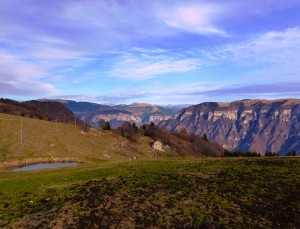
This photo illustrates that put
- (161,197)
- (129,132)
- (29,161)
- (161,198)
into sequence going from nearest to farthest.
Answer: (161,198) < (161,197) < (29,161) < (129,132)

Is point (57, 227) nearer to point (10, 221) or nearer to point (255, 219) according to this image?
point (10, 221)

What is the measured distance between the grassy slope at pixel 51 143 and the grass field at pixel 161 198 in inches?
1742

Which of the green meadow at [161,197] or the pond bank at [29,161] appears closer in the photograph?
the green meadow at [161,197]

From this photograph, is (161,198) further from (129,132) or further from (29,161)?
(129,132)

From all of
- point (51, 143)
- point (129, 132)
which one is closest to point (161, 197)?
point (51, 143)

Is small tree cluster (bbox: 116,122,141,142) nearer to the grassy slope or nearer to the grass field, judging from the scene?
the grassy slope

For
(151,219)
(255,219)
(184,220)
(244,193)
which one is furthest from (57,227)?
(244,193)

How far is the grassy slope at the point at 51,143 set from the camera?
271 feet

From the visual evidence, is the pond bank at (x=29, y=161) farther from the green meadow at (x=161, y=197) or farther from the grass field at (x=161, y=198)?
the grass field at (x=161, y=198)

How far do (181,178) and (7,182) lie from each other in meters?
18.6

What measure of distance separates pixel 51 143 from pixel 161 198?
258 feet

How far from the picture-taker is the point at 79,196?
27312 mm

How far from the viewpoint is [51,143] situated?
98.0m

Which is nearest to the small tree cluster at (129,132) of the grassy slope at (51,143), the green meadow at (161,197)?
the grassy slope at (51,143)
